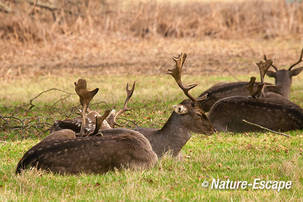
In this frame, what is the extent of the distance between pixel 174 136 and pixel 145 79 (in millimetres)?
10394

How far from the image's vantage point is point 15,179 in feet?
21.6

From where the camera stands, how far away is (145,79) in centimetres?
1888

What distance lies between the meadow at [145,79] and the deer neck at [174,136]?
26cm

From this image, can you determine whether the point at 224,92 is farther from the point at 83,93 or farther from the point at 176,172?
the point at 176,172

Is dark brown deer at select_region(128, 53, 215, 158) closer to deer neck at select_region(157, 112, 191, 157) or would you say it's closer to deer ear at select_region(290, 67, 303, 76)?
deer neck at select_region(157, 112, 191, 157)

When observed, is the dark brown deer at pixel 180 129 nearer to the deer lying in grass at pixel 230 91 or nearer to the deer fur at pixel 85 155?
the deer fur at pixel 85 155

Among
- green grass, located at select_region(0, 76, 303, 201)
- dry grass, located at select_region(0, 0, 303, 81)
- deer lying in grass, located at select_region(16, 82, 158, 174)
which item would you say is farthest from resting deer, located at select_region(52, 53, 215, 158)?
dry grass, located at select_region(0, 0, 303, 81)

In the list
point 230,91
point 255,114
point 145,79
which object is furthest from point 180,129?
point 145,79

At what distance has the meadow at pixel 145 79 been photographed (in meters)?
6.36

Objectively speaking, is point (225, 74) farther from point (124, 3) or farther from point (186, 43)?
point (124, 3)

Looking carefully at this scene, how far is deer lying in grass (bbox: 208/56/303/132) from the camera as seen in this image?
1091cm

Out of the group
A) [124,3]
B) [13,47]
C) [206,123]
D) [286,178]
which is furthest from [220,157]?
[124,3]

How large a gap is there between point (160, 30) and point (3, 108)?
1442 cm

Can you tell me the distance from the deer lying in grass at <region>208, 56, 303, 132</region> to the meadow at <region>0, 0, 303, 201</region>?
32cm
